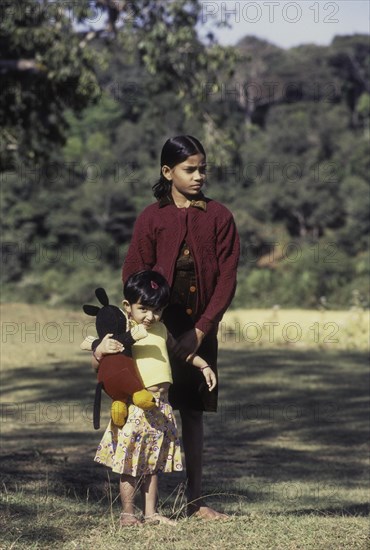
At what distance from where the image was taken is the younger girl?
511 cm

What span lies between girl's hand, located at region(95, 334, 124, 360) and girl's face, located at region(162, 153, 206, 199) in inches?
35.2

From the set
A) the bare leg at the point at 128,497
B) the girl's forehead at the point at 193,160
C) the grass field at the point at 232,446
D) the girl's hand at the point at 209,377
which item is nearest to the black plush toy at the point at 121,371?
the bare leg at the point at 128,497

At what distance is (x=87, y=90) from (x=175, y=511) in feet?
32.4

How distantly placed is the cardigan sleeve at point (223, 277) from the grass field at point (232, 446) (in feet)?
3.15

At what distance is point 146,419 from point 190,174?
1237 mm

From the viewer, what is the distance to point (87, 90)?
14.8 metres

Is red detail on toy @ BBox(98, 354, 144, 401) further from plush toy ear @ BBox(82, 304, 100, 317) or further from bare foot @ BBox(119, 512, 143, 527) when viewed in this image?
bare foot @ BBox(119, 512, 143, 527)

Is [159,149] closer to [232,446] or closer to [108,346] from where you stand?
[232,446]

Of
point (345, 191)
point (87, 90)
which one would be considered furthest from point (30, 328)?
point (345, 191)

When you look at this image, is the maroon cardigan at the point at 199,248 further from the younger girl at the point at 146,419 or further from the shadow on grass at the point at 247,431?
the shadow on grass at the point at 247,431

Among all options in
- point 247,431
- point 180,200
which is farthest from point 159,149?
point 180,200

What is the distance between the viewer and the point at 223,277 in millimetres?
5527

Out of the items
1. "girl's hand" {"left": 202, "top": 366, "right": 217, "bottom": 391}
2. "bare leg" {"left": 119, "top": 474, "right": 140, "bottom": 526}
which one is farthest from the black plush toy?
"girl's hand" {"left": 202, "top": 366, "right": 217, "bottom": 391}

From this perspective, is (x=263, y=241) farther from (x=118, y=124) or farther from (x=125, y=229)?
(x=118, y=124)
